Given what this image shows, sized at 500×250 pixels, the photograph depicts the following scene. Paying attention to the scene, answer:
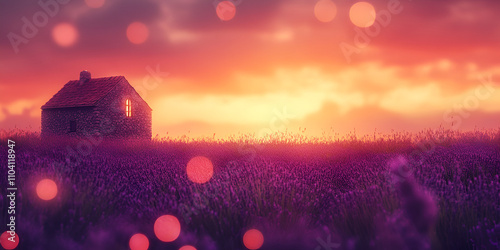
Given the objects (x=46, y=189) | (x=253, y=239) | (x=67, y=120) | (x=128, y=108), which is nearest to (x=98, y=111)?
(x=128, y=108)

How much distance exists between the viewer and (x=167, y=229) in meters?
3.27

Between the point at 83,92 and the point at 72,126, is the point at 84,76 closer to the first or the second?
the point at 83,92

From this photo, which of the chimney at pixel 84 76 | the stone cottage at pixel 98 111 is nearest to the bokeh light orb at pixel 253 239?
the stone cottage at pixel 98 111

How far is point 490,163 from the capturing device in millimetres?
5789

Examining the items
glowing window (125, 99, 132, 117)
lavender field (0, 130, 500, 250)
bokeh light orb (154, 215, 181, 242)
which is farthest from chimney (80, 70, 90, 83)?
bokeh light orb (154, 215, 181, 242)

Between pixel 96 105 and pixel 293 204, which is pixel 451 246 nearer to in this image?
pixel 293 204

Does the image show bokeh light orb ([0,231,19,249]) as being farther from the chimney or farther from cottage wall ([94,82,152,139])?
the chimney

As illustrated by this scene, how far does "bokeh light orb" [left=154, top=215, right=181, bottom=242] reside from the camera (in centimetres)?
320

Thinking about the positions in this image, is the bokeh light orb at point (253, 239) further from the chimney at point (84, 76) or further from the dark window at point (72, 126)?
the chimney at point (84, 76)

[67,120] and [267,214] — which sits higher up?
[67,120]

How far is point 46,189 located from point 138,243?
3.90 ft

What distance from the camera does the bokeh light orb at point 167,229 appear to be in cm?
320

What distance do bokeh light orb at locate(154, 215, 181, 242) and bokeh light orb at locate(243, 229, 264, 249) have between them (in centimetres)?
57

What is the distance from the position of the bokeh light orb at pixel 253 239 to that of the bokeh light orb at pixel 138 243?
30.9 inches
